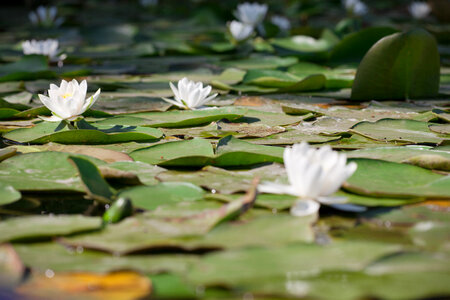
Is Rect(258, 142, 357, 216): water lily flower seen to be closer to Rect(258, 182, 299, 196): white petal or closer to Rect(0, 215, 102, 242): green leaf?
Rect(258, 182, 299, 196): white petal

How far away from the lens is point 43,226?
1.09 metres

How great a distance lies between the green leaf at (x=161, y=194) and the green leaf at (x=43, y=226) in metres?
0.14

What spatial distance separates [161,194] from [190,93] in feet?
2.89

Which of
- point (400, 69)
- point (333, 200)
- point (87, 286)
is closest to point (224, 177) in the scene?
point (333, 200)

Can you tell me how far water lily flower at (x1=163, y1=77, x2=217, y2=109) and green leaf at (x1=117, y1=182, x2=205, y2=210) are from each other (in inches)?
32.6

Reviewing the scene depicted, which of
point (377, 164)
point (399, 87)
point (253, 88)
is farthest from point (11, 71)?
point (377, 164)

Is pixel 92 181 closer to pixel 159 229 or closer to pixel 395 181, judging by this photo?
pixel 159 229

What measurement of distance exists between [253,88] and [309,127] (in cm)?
78

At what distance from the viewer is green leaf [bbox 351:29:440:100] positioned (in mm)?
2385

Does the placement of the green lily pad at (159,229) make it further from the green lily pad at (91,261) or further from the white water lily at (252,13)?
the white water lily at (252,13)

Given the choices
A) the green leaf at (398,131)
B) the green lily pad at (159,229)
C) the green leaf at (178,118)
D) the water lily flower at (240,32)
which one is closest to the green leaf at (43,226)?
the green lily pad at (159,229)

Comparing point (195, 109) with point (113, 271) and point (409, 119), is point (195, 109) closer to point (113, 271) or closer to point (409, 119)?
point (409, 119)

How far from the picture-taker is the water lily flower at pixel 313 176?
1.16 m

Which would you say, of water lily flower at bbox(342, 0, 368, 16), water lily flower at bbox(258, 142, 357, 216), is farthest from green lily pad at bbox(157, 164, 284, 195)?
water lily flower at bbox(342, 0, 368, 16)
